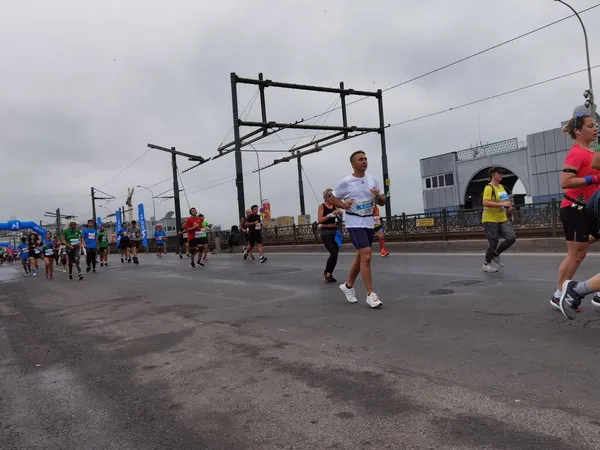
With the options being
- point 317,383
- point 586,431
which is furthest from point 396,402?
point 586,431

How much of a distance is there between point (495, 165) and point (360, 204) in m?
44.4

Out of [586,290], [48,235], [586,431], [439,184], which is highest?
[439,184]

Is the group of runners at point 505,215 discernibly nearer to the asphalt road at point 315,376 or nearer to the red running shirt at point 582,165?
the red running shirt at point 582,165

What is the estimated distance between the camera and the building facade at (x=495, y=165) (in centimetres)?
4419

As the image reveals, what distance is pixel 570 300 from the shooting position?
432 centimetres

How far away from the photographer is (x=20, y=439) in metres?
2.76

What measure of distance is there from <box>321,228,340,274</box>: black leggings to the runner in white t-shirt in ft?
7.95

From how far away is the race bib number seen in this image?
235 inches

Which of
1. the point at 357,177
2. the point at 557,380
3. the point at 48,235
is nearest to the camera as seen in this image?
the point at 557,380

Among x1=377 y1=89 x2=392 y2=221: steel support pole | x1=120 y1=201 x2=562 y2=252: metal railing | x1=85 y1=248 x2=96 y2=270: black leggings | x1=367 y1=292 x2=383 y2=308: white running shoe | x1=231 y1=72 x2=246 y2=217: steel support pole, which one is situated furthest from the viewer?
x1=377 y1=89 x2=392 y2=221: steel support pole

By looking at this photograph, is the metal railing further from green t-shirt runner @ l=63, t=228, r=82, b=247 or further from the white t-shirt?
green t-shirt runner @ l=63, t=228, r=82, b=247

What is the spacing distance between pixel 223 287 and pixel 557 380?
6.53 meters

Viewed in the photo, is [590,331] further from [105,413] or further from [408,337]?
[105,413]

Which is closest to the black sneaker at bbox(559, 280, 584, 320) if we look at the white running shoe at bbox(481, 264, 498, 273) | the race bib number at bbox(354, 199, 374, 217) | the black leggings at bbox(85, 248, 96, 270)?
the race bib number at bbox(354, 199, 374, 217)
